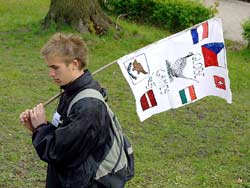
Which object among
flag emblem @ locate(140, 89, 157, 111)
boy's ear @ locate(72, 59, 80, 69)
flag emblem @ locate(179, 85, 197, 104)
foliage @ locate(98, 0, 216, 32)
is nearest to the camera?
boy's ear @ locate(72, 59, 80, 69)

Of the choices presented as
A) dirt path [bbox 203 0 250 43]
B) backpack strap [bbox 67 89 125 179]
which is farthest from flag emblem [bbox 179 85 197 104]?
dirt path [bbox 203 0 250 43]

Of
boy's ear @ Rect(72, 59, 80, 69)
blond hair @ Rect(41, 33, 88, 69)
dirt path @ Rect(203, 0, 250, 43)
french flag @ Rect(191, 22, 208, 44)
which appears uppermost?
blond hair @ Rect(41, 33, 88, 69)

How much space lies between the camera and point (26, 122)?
3.45m

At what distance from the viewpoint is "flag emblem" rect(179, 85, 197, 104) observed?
5.23 meters

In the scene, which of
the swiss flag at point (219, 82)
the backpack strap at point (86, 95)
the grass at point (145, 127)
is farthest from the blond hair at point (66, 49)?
the grass at point (145, 127)

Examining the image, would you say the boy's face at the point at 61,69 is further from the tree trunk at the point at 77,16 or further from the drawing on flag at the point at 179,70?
the tree trunk at the point at 77,16

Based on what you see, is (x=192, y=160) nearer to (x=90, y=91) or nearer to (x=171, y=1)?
(x=90, y=91)

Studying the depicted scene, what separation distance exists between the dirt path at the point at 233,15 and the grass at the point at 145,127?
307cm

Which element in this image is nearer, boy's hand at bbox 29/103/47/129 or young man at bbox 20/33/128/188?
young man at bbox 20/33/128/188

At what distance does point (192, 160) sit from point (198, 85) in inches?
50.4

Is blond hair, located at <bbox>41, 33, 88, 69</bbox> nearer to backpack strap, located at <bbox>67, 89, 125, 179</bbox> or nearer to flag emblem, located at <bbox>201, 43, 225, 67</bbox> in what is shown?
backpack strap, located at <bbox>67, 89, 125, 179</bbox>

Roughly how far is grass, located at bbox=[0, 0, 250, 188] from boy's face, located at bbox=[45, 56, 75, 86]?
223 cm

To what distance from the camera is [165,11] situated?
13156mm

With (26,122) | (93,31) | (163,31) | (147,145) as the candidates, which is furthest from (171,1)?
(26,122)
